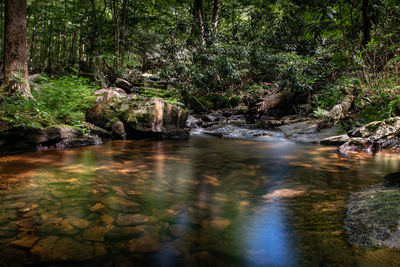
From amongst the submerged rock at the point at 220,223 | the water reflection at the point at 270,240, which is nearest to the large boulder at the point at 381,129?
the water reflection at the point at 270,240

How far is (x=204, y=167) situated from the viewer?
4.45 m

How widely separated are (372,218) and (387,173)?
245cm

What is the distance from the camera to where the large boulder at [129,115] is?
766cm

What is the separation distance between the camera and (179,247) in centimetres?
180

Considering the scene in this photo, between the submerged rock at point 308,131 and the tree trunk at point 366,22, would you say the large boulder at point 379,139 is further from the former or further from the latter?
the tree trunk at point 366,22

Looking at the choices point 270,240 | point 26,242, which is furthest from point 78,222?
point 270,240

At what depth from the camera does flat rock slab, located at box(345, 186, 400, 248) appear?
171 centimetres

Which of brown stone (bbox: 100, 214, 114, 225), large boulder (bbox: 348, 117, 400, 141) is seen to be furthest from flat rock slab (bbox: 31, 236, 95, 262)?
large boulder (bbox: 348, 117, 400, 141)

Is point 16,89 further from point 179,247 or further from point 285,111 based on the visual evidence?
point 285,111

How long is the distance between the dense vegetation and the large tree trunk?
771 millimetres

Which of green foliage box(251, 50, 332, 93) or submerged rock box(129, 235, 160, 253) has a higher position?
green foliage box(251, 50, 332, 93)

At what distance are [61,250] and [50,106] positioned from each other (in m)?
6.01

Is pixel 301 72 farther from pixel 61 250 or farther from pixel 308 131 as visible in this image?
pixel 61 250

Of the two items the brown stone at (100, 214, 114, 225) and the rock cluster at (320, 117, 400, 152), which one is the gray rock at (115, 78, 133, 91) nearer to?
the rock cluster at (320, 117, 400, 152)
